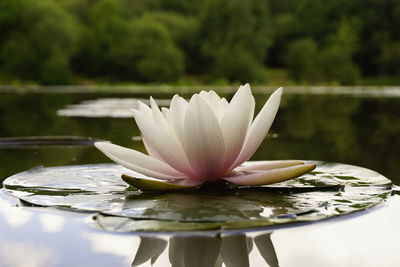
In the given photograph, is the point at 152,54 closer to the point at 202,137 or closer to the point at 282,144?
the point at 282,144

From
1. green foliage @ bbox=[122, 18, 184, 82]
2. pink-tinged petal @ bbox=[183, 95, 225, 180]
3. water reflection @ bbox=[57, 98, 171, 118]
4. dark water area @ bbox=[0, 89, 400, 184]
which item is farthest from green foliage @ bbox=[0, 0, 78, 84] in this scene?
pink-tinged petal @ bbox=[183, 95, 225, 180]

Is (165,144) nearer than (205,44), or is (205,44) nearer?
(165,144)

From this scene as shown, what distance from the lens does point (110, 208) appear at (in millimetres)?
1145

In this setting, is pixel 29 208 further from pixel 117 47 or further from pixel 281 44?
pixel 281 44

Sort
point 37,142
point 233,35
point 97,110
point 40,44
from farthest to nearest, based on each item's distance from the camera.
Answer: point 233,35 → point 40,44 → point 97,110 → point 37,142

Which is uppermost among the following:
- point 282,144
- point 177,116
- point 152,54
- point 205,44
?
point 205,44

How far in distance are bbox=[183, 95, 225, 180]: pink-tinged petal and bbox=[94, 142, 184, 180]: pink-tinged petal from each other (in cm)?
9

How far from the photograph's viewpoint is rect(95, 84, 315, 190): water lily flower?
4.14 ft

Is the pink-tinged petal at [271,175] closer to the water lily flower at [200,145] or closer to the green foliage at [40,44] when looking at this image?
the water lily flower at [200,145]

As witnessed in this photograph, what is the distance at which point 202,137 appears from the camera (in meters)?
1.26

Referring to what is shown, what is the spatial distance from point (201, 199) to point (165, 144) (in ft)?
0.55

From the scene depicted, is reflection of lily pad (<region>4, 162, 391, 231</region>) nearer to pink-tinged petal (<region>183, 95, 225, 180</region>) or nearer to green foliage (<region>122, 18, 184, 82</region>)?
pink-tinged petal (<region>183, 95, 225, 180</region>)

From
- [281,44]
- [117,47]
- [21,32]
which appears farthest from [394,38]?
[21,32]

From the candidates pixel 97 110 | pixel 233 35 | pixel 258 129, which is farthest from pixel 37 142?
pixel 233 35
